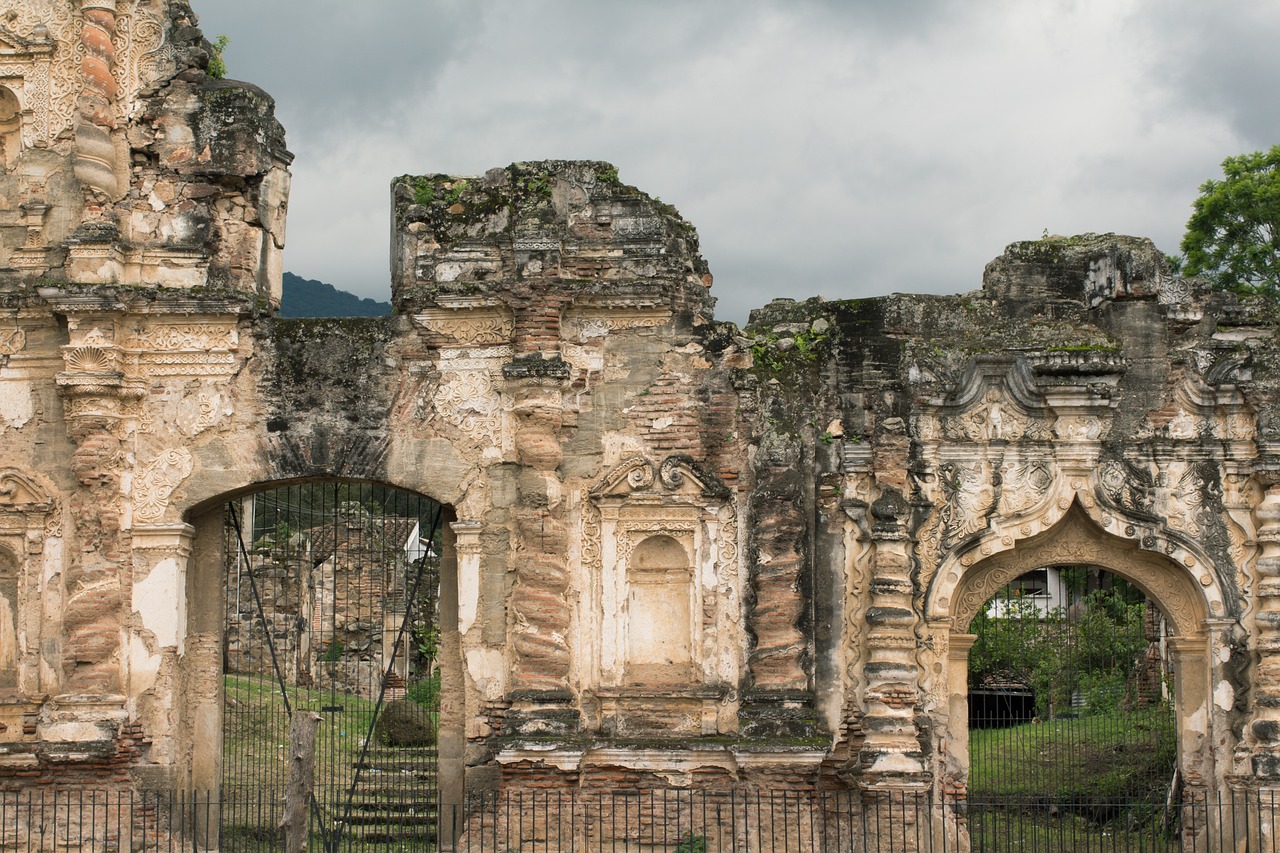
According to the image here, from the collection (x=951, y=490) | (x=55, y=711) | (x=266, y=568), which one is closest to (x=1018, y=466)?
(x=951, y=490)

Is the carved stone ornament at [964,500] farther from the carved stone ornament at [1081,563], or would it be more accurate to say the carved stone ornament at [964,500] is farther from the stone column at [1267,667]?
the stone column at [1267,667]

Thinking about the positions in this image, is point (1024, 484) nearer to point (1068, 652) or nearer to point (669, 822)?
point (669, 822)

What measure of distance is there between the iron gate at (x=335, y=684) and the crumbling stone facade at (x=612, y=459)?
94 centimetres

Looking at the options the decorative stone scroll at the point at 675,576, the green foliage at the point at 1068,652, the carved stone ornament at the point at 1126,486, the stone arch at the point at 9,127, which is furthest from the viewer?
the green foliage at the point at 1068,652

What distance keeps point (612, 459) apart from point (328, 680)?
33.6ft

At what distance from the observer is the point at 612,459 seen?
13.3m

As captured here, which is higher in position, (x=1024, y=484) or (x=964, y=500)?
(x=1024, y=484)

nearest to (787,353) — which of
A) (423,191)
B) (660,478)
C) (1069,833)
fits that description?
(660,478)

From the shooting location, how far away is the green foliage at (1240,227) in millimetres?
22672

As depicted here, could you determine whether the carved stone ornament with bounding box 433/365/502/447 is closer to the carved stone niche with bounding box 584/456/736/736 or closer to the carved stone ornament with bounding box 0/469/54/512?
the carved stone niche with bounding box 584/456/736/736

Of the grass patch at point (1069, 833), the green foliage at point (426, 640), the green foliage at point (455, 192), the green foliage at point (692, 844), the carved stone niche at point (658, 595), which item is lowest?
the grass patch at point (1069, 833)

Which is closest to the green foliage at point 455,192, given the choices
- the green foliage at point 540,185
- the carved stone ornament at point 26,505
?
the green foliage at point 540,185

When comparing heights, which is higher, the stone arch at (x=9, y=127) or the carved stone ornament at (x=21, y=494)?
the stone arch at (x=9, y=127)

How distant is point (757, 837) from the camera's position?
1250cm
